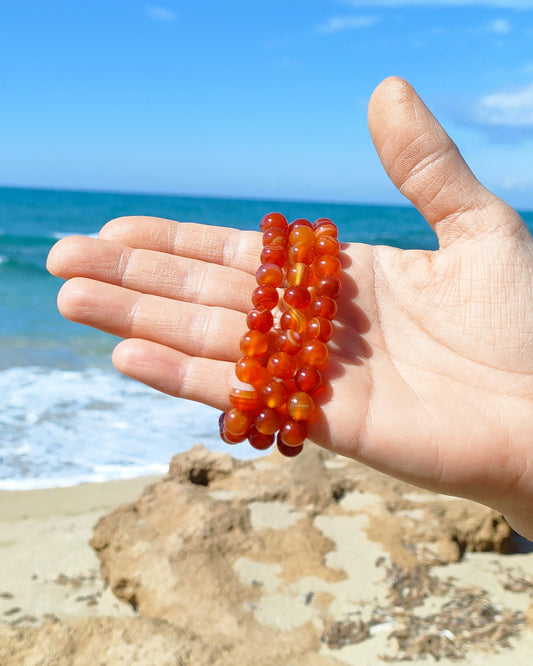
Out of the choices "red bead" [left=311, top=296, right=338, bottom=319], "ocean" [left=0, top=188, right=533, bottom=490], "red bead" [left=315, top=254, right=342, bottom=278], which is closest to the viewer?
"red bead" [left=311, top=296, right=338, bottom=319]

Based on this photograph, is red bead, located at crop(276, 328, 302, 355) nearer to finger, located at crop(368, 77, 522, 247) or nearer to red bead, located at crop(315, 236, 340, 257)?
red bead, located at crop(315, 236, 340, 257)

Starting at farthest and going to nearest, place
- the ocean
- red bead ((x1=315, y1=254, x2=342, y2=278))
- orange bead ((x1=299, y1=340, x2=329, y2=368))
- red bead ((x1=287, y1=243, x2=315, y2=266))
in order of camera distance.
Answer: the ocean → red bead ((x1=287, y1=243, x2=315, y2=266)) → red bead ((x1=315, y1=254, x2=342, y2=278)) → orange bead ((x1=299, y1=340, x2=329, y2=368))

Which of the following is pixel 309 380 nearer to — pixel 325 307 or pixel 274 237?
pixel 325 307

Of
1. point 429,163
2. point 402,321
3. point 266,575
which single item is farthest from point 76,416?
point 429,163

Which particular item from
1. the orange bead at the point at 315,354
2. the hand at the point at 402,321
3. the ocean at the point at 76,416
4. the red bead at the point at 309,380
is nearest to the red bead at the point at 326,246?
the hand at the point at 402,321

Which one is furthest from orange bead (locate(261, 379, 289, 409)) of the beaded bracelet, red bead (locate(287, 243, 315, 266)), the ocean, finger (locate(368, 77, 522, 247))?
the ocean

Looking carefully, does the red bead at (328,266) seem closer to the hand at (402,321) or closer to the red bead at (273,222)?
the hand at (402,321)

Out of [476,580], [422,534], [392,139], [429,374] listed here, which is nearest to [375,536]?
[422,534]

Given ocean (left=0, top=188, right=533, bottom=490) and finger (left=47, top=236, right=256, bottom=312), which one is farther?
ocean (left=0, top=188, right=533, bottom=490)
